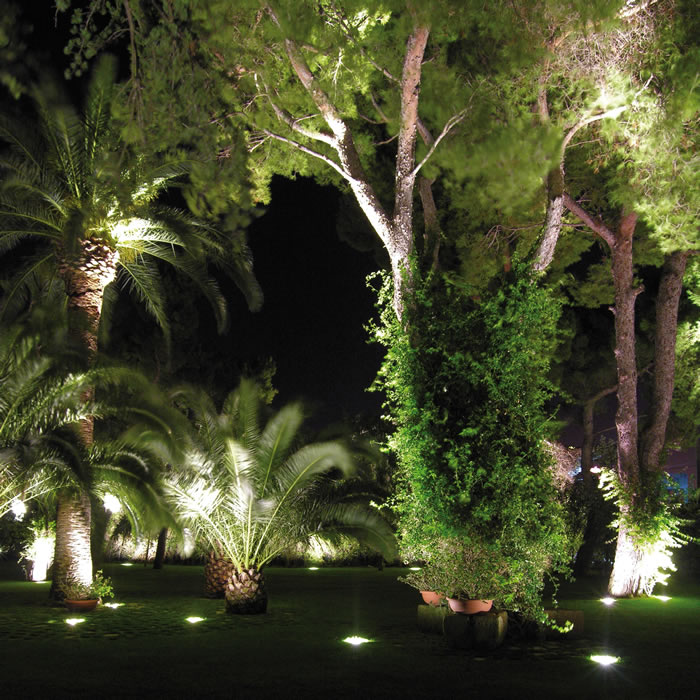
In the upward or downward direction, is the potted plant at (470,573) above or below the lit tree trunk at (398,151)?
below

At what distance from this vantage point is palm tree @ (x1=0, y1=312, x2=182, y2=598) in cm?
1073

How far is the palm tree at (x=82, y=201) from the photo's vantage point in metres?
12.9

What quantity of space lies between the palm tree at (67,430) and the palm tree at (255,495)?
70 centimetres

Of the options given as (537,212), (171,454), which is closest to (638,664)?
(171,454)

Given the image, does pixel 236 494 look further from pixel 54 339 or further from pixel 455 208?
pixel 455 208

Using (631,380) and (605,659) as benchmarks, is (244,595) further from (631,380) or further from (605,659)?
(631,380)

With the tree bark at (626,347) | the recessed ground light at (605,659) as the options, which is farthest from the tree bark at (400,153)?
the tree bark at (626,347)

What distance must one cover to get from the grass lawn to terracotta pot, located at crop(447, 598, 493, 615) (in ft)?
1.57

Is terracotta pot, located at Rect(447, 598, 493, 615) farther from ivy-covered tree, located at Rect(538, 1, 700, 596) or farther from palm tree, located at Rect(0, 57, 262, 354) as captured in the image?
palm tree, located at Rect(0, 57, 262, 354)

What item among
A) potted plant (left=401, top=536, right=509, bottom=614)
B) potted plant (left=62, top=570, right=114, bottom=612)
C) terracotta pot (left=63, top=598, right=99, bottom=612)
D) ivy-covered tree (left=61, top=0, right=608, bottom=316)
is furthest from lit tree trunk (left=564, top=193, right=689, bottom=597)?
terracotta pot (left=63, top=598, right=99, bottom=612)

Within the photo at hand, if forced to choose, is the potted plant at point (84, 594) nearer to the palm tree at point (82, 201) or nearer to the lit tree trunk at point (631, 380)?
the palm tree at point (82, 201)

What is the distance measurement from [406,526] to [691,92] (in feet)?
23.1

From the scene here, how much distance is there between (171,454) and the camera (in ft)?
39.2

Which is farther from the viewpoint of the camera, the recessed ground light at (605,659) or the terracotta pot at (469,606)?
the terracotta pot at (469,606)
